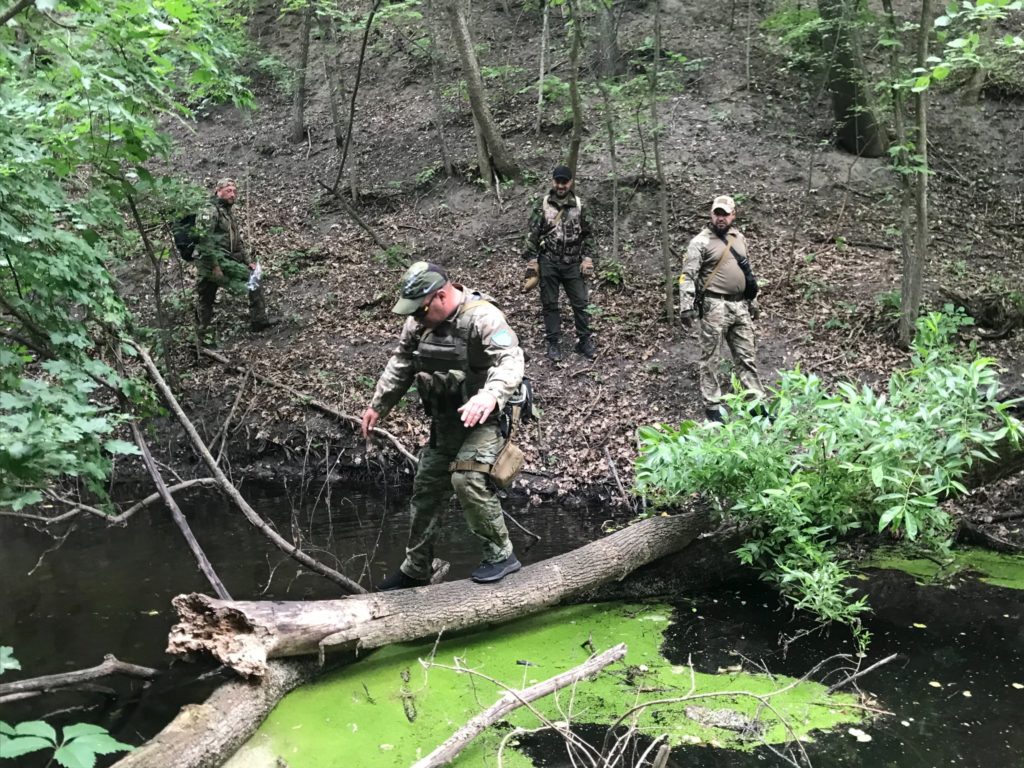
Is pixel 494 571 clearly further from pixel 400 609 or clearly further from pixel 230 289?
pixel 230 289

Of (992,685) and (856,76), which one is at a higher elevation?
(856,76)

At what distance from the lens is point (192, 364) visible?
9820mm

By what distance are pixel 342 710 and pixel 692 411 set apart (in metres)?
5.54

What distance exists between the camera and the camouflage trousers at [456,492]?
4582mm

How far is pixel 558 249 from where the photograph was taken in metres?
8.93

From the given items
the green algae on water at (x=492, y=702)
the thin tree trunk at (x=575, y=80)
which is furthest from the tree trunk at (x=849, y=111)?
the green algae on water at (x=492, y=702)

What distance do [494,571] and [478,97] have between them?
892 cm

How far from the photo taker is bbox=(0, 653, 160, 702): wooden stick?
3.33m

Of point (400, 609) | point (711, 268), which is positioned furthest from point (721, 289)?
point (400, 609)

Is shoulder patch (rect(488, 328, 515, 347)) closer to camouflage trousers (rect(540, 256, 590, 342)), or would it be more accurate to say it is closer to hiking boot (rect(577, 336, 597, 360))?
camouflage trousers (rect(540, 256, 590, 342))

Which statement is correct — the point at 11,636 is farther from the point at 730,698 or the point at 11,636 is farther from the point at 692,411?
the point at 692,411

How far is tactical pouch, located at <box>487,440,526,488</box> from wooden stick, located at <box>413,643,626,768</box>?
1226 mm

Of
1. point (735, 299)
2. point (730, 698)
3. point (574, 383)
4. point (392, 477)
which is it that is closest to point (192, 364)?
point (392, 477)

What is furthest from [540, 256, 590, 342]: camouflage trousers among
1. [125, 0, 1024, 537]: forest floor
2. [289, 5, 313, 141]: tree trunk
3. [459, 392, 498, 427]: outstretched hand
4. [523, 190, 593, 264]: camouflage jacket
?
[289, 5, 313, 141]: tree trunk
